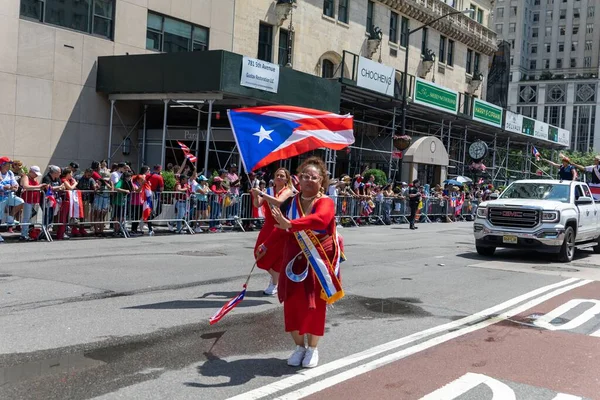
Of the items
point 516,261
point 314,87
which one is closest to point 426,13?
point 314,87

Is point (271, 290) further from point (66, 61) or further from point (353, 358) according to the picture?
point (66, 61)

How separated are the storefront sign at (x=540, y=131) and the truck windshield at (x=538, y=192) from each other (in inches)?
1234

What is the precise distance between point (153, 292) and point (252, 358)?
3.25 m

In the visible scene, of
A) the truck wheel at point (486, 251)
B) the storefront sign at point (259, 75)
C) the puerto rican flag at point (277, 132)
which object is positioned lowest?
the truck wheel at point (486, 251)

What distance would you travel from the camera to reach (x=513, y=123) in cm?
4088

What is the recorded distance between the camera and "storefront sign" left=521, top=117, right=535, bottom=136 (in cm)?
4269

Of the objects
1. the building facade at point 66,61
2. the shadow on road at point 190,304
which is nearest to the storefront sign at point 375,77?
the building facade at point 66,61

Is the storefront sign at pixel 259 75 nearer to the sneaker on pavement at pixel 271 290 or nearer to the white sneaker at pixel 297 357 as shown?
the sneaker on pavement at pixel 271 290

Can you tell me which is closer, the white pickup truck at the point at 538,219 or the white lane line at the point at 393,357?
the white lane line at the point at 393,357

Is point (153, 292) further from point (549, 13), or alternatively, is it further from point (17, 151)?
point (549, 13)

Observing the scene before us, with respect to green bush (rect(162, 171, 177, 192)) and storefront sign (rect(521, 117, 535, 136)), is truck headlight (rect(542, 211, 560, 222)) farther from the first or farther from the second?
storefront sign (rect(521, 117, 535, 136))

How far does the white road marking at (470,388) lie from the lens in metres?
4.91

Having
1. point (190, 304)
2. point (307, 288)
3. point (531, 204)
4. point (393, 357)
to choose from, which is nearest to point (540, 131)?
point (531, 204)

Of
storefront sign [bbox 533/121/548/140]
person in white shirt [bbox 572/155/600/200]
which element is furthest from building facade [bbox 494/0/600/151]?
person in white shirt [bbox 572/155/600/200]
